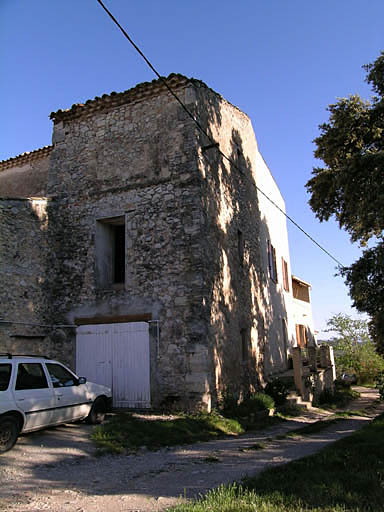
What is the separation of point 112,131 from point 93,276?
408cm

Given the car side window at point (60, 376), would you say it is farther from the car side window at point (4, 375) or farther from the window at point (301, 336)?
the window at point (301, 336)

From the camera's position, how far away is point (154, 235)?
1002cm

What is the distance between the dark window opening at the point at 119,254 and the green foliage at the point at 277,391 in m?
5.53

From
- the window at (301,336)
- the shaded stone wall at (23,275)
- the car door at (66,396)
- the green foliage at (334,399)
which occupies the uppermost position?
the shaded stone wall at (23,275)

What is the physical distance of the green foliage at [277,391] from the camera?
12.0 meters

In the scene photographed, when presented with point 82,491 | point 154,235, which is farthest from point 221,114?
point 82,491

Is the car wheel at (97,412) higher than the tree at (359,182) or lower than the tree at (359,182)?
lower

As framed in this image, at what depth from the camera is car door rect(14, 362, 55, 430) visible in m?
6.14

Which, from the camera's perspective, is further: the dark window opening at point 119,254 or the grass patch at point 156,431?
the dark window opening at point 119,254

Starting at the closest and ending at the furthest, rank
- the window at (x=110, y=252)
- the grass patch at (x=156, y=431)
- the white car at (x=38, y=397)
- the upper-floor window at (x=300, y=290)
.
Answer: the white car at (x=38, y=397) → the grass patch at (x=156, y=431) → the window at (x=110, y=252) → the upper-floor window at (x=300, y=290)

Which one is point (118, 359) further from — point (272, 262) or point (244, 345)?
point (272, 262)

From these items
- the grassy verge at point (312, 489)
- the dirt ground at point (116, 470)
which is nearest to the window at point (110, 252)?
the dirt ground at point (116, 470)

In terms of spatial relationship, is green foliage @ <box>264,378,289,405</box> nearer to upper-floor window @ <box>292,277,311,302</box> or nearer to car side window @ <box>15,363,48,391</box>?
car side window @ <box>15,363,48,391</box>

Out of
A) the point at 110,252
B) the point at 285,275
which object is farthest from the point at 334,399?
the point at 110,252
